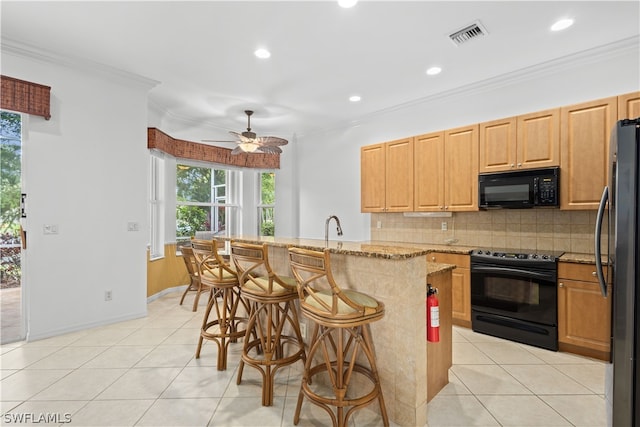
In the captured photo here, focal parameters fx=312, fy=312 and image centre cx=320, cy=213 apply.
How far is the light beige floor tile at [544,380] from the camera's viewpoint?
2.29 metres

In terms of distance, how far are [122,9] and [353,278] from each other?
9.19ft

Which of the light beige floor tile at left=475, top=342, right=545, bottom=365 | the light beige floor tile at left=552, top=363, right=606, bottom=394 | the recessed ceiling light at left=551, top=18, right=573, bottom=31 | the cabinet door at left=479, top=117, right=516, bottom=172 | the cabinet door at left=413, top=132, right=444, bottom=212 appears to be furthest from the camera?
the cabinet door at left=413, top=132, right=444, bottom=212

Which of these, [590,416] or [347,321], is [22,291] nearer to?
[347,321]

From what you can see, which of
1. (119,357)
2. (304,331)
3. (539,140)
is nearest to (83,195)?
(119,357)

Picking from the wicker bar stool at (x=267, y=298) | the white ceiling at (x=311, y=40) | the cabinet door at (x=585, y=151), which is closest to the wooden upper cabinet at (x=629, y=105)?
the cabinet door at (x=585, y=151)

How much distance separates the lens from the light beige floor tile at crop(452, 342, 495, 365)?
8.97 feet

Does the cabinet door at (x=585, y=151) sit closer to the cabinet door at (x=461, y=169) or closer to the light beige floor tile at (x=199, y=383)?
the cabinet door at (x=461, y=169)

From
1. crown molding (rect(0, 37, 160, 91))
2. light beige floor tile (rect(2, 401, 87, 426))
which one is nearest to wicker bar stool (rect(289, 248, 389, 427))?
light beige floor tile (rect(2, 401, 87, 426))

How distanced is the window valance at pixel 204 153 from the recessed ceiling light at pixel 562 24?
4.60 meters

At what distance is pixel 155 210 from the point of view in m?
5.02

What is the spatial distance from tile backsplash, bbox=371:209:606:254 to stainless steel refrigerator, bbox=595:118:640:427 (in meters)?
1.67

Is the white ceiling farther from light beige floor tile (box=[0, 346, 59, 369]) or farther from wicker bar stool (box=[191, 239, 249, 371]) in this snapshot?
light beige floor tile (box=[0, 346, 59, 369])

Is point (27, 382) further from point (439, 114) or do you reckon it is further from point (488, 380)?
point (439, 114)

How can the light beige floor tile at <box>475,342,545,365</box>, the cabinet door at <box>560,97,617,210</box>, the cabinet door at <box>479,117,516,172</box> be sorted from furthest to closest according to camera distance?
the cabinet door at <box>479,117,516,172</box>
the cabinet door at <box>560,97,617,210</box>
the light beige floor tile at <box>475,342,545,365</box>
